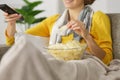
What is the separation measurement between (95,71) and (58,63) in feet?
1.13

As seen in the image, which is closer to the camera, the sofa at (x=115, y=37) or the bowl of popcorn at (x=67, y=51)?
the bowl of popcorn at (x=67, y=51)

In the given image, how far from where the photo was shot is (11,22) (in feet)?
5.89

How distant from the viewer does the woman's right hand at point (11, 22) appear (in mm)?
1737

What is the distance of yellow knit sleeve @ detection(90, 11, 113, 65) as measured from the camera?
1732mm

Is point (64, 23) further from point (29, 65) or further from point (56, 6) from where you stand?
point (56, 6)

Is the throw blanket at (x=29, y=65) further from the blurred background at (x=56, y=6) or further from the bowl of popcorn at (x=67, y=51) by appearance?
the blurred background at (x=56, y=6)

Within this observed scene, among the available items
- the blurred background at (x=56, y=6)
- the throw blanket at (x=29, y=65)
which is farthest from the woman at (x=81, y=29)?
the blurred background at (x=56, y=6)

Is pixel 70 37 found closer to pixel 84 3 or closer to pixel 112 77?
pixel 84 3

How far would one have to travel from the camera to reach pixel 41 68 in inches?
35.0

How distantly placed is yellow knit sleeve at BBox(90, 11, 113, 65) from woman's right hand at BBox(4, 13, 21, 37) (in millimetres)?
478

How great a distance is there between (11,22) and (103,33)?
0.58 meters

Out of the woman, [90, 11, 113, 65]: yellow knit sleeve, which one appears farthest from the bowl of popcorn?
[90, 11, 113, 65]: yellow knit sleeve

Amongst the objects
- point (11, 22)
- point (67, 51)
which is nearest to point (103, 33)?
point (67, 51)

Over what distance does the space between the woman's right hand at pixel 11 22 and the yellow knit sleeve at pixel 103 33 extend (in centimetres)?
48
